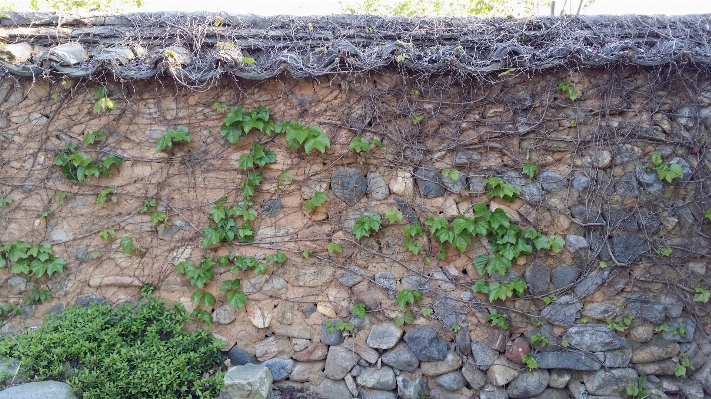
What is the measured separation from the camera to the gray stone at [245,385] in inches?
136

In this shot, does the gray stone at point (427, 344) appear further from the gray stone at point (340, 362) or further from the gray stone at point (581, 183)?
the gray stone at point (581, 183)

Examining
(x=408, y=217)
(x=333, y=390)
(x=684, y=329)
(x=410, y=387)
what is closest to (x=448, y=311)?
(x=410, y=387)

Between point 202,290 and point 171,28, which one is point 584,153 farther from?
point 171,28

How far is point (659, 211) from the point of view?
380cm

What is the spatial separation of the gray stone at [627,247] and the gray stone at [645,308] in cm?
28

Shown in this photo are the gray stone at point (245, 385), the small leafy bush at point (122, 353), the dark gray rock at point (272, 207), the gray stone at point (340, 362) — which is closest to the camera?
the small leafy bush at point (122, 353)

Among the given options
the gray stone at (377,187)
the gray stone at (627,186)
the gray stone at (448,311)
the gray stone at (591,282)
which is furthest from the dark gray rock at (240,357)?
the gray stone at (627,186)

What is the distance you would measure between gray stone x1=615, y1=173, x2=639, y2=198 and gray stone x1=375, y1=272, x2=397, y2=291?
1694mm

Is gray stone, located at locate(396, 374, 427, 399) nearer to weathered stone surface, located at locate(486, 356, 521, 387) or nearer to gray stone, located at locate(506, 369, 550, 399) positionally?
weathered stone surface, located at locate(486, 356, 521, 387)

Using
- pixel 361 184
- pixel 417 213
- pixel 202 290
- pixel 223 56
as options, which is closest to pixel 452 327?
pixel 417 213

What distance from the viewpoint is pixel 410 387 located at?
375 cm

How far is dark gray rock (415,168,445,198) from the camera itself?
152 inches

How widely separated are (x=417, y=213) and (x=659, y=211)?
1686 millimetres

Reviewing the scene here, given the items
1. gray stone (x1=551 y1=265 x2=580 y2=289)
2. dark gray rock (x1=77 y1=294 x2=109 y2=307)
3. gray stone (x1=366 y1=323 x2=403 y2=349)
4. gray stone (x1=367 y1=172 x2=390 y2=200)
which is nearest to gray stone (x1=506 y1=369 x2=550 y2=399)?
gray stone (x1=551 y1=265 x2=580 y2=289)
